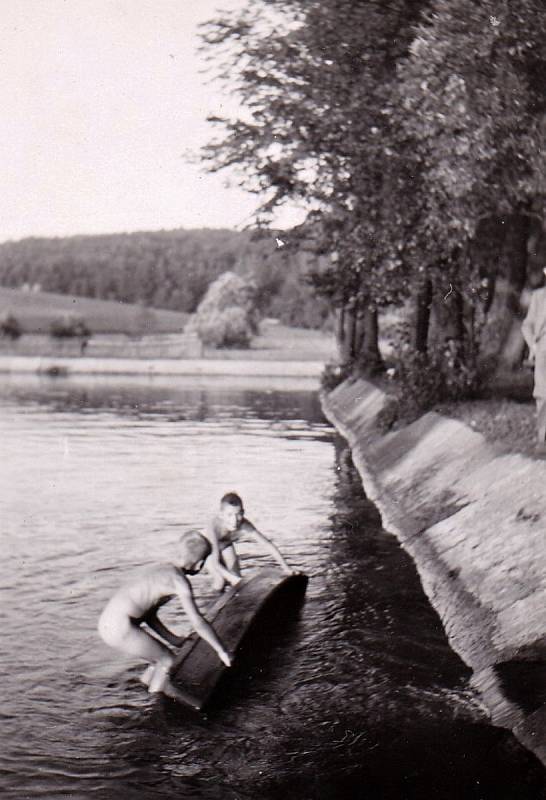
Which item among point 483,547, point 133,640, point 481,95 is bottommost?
point 133,640

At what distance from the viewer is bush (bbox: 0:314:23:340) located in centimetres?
12550

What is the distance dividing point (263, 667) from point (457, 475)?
262 inches

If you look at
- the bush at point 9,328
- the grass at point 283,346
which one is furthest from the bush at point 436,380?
the bush at point 9,328

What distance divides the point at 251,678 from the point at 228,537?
1976 millimetres

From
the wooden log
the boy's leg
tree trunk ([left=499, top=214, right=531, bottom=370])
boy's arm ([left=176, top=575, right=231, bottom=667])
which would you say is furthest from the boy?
tree trunk ([left=499, top=214, right=531, bottom=370])

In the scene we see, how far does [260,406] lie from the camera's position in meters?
47.3

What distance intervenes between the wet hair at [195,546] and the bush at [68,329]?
387 feet

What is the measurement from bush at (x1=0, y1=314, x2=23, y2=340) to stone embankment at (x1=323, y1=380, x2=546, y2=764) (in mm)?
109879

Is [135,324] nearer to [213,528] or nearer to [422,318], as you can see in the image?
[422,318]

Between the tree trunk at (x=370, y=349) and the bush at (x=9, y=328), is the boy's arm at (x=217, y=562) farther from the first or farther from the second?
the bush at (x=9, y=328)

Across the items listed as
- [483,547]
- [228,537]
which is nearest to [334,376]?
[483,547]

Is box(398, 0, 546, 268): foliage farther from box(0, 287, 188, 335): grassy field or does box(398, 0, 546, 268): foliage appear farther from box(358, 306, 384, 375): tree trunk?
box(0, 287, 188, 335): grassy field

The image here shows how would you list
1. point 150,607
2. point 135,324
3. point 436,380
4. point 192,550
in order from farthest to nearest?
point 135,324 < point 436,380 < point 150,607 < point 192,550

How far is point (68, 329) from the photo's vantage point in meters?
125
